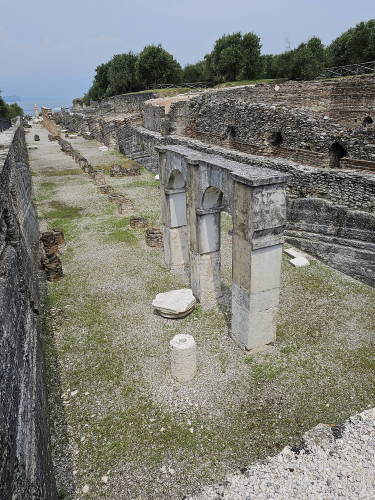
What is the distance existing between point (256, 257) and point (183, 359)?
221 cm

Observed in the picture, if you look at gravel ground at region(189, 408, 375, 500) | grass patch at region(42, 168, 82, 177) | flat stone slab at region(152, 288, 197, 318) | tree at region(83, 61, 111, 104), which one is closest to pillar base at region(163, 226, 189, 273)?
flat stone slab at region(152, 288, 197, 318)

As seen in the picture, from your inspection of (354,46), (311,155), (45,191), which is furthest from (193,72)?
(311,155)

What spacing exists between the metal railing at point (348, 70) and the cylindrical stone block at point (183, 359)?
34.5m

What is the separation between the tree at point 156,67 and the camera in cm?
4631

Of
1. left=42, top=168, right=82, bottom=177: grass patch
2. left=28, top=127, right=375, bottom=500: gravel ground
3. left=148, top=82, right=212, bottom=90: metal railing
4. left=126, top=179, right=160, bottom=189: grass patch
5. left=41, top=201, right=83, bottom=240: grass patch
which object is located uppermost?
left=148, top=82, right=212, bottom=90: metal railing

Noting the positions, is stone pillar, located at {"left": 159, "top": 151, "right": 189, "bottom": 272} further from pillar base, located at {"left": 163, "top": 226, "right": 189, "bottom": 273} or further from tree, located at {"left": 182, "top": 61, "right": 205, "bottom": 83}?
tree, located at {"left": 182, "top": 61, "right": 205, "bottom": 83}

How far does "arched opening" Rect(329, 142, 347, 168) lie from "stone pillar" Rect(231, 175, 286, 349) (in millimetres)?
6555

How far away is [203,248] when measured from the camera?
8.23 meters

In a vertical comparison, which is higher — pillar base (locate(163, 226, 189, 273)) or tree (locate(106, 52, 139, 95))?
tree (locate(106, 52, 139, 95))

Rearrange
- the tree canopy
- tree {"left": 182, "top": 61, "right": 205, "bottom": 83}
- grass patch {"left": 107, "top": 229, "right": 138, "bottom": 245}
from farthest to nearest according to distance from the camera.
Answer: tree {"left": 182, "top": 61, "right": 205, "bottom": 83} → the tree canopy → grass patch {"left": 107, "top": 229, "right": 138, "bottom": 245}

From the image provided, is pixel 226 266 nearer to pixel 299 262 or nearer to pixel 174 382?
pixel 299 262

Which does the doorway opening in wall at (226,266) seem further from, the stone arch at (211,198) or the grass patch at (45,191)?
the grass patch at (45,191)

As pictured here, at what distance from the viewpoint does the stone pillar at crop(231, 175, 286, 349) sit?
5.91m

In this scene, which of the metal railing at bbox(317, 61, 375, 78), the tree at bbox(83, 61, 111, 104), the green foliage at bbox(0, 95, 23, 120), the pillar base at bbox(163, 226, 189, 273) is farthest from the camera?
the tree at bbox(83, 61, 111, 104)
